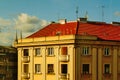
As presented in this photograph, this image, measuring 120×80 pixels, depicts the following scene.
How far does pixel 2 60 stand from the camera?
83125 millimetres

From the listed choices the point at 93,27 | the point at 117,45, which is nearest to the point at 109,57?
the point at 117,45

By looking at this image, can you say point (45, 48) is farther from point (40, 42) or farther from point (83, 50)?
point (83, 50)

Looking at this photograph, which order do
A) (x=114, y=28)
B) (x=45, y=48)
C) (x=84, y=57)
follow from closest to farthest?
(x=84, y=57) → (x=45, y=48) → (x=114, y=28)

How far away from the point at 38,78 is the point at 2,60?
428 inches

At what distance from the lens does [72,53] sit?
69.6 m

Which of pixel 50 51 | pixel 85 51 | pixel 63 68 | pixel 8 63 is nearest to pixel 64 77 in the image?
pixel 63 68

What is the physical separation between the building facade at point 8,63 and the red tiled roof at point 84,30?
19.1 feet

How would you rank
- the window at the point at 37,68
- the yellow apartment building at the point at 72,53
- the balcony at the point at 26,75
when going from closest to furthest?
the yellow apartment building at the point at 72,53 < the window at the point at 37,68 < the balcony at the point at 26,75

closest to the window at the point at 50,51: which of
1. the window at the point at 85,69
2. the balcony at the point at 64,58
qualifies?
the balcony at the point at 64,58

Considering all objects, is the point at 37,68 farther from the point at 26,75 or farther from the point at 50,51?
the point at 50,51

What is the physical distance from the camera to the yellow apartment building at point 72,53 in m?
69.9

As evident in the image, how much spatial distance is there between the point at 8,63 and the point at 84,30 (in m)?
18.4

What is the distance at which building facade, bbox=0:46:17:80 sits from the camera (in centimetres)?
8319

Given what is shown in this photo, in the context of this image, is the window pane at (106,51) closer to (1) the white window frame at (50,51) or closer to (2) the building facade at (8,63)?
(1) the white window frame at (50,51)
